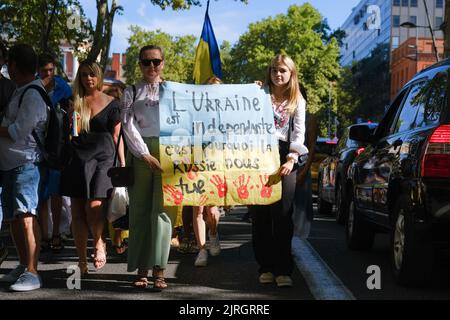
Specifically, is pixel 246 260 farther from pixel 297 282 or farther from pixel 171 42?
pixel 171 42

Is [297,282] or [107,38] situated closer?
[297,282]

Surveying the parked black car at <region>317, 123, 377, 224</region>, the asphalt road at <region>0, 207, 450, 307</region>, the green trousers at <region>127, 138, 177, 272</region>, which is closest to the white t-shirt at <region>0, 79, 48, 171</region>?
the green trousers at <region>127, 138, 177, 272</region>

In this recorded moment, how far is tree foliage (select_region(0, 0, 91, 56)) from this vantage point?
23516 mm

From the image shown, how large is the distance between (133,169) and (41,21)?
751 inches

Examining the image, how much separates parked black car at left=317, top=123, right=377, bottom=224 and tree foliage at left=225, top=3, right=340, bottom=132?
4700cm

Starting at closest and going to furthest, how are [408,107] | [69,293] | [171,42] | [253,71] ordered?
[69,293] < [408,107] < [253,71] < [171,42]

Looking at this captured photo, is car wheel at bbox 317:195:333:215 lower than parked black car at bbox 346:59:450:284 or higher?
lower

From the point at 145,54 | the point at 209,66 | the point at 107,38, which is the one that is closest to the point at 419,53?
the point at 107,38

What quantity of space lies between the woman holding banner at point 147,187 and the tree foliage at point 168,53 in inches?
2876

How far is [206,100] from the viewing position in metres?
6.08

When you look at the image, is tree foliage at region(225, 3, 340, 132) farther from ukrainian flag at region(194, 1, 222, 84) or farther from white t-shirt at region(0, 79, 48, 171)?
white t-shirt at region(0, 79, 48, 171)

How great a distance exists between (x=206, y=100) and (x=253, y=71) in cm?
5909

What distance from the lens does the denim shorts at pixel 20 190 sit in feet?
19.3

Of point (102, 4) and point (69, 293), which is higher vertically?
point (102, 4)
